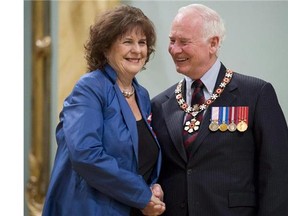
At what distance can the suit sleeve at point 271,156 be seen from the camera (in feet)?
6.42

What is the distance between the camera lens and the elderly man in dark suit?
1.97 metres

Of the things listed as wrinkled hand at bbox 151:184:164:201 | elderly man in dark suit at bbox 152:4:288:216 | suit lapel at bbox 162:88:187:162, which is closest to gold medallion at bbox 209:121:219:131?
elderly man in dark suit at bbox 152:4:288:216

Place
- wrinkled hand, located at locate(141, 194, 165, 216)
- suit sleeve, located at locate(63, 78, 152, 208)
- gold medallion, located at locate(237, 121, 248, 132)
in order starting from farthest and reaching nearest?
gold medallion, located at locate(237, 121, 248, 132) → wrinkled hand, located at locate(141, 194, 165, 216) → suit sleeve, located at locate(63, 78, 152, 208)

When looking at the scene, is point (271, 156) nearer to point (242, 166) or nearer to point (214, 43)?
point (242, 166)

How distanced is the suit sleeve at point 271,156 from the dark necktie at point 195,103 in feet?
0.68

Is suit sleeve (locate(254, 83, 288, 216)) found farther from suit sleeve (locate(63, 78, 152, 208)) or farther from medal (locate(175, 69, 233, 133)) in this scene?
suit sleeve (locate(63, 78, 152, 208))

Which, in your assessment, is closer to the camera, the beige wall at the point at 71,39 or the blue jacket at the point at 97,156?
the blue jacket at the point at 97,156

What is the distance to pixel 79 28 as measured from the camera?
292cm

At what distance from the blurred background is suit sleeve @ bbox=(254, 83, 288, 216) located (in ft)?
3.10

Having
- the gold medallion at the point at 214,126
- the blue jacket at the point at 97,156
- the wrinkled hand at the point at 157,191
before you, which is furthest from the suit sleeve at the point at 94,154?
the gold medallion at the point at 214,126

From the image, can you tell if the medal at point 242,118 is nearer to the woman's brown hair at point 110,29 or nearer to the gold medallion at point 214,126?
the gold medallion at point 214,126

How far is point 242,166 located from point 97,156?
1.75 ft
